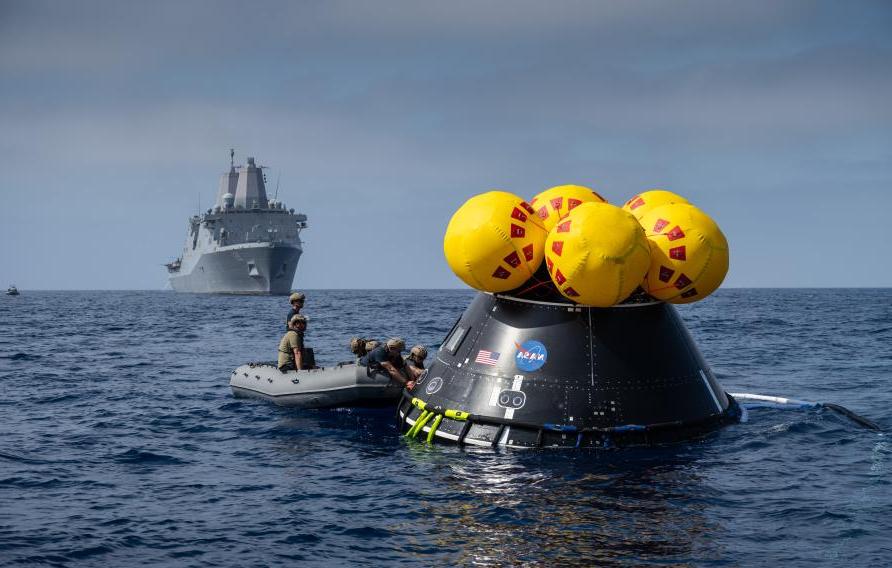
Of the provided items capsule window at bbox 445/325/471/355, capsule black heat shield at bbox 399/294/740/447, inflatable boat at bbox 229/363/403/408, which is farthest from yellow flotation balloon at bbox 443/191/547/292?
inflatable boat at bbox 229/363/403/408

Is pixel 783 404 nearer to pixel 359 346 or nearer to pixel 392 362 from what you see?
pixel 392 362

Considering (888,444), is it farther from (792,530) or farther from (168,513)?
(168,513)

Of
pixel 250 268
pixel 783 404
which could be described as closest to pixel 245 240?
pixel 250 268

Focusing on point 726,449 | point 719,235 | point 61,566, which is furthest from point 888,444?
point 61,566

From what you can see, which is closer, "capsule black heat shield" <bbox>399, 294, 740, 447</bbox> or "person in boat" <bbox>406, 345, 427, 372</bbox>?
"capsule black heat shield" <bbox>399, 294, 740, 447</bbox>

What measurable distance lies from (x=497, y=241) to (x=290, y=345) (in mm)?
6852

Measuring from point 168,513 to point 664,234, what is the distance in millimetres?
7885

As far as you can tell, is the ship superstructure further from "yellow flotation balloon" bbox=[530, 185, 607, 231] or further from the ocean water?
"yellow flotation balloon" bbox=[530, 185, 607, 231]

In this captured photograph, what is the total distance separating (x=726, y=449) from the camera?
12.2 meters

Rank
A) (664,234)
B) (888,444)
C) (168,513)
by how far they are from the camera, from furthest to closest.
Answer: (888,444), (664,234), (168,513)

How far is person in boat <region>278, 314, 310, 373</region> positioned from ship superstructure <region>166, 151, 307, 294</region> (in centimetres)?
8423

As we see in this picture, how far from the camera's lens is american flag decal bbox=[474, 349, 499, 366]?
12.4m

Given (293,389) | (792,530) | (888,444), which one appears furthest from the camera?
(293,389)

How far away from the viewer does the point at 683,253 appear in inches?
465
